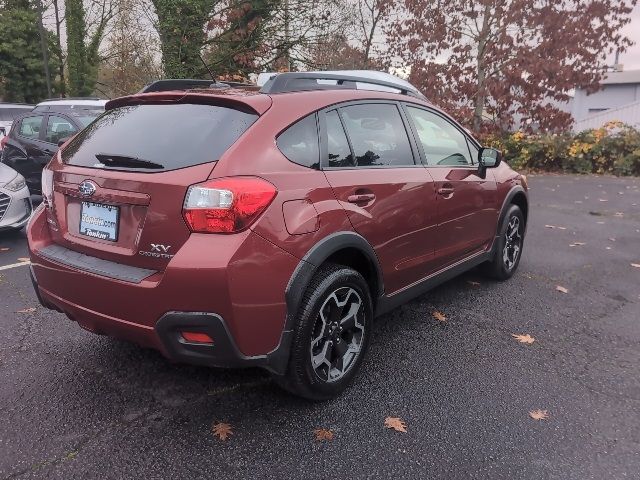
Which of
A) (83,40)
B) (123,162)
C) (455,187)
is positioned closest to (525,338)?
(455,187)

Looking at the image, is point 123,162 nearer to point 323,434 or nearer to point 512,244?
point 323,434

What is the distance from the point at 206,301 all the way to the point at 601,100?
1557 inches

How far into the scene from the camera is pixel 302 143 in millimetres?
2717

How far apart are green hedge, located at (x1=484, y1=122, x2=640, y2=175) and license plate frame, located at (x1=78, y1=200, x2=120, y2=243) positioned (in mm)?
14432

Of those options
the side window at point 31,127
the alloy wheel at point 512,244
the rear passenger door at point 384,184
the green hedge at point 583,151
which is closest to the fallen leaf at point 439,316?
the rear passenger door at point 384,184

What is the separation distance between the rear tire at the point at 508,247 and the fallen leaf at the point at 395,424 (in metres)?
2.47

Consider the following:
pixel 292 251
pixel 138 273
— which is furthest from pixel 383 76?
pixel 138 273

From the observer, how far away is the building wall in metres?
34.5

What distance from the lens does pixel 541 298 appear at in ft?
15.1

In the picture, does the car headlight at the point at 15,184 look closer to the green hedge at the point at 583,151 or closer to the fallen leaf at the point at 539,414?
the fallen leaf at the point at 539,414

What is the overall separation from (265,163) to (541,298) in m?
3.17

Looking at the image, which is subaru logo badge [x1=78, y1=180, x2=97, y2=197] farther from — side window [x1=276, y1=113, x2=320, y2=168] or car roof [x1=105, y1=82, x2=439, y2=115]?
side window [x1=276, y1=113, x2=320, y2=168]

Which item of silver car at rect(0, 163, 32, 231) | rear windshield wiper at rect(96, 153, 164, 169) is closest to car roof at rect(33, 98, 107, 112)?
silver car at rect(0, 163, 32, 231)

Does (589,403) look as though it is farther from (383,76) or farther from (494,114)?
(494,114)
